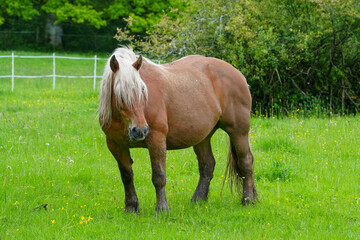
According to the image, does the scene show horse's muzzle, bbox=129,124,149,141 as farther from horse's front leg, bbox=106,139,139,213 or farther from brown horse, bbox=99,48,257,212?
horse's front leg, bbox=106,139,139,213

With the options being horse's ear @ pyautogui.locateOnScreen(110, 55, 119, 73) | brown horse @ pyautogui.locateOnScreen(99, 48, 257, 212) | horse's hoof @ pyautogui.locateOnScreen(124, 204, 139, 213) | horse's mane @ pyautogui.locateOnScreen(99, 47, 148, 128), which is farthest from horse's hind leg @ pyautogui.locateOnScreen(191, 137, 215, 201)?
horse's ear @ pyautogui.locateOnScreen(110, 55, 119, 73)

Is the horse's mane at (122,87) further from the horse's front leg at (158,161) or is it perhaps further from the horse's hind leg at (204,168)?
the horse's hind leg at (204,168)

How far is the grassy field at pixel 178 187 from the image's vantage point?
4980mm

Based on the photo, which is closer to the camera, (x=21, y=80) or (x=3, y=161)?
(x=3, y=161)

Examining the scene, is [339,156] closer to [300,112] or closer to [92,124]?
[300,112]

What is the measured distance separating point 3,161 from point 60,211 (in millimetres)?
2321

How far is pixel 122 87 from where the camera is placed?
4719mm

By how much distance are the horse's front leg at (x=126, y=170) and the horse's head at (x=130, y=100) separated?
0.56 meters

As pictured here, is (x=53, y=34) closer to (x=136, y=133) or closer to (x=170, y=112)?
(x=170, y=112)

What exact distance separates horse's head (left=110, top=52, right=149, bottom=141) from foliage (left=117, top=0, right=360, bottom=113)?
23.8 feet

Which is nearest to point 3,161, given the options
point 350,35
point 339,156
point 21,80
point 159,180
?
point 159,180

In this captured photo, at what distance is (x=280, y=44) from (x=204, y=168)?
701 centimetres

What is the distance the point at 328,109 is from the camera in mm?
12938

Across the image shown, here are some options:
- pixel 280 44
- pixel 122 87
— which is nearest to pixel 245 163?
pixel 122 87
